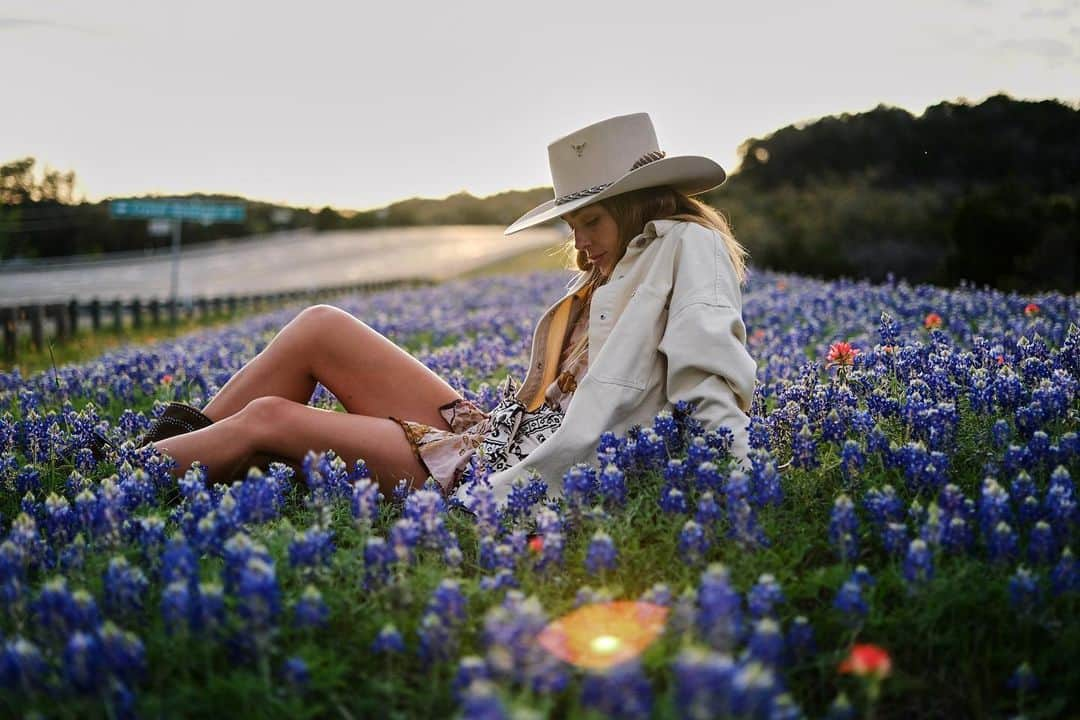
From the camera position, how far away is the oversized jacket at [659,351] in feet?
13.1

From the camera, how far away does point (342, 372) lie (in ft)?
16.9

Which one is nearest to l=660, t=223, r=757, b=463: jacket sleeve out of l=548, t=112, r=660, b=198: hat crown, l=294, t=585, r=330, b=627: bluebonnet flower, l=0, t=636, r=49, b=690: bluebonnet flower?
l=548, t=112, r=660, b=198: hat crown

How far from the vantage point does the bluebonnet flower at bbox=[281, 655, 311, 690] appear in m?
2.44

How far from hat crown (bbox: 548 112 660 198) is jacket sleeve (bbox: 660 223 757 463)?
62cm

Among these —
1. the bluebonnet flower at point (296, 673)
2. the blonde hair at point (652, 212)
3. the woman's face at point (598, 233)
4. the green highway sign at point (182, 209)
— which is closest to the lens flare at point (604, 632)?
the bluebonnet flower at point (296, 673)

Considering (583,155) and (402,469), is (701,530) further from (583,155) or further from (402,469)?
(583,155)

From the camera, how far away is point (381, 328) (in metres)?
11.1

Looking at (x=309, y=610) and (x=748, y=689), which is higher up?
(x=748, y=689)

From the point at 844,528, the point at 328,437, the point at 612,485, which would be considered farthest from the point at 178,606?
the point at 844,528

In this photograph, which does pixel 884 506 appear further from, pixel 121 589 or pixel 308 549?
pixel 121 589

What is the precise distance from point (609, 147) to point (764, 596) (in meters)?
2.64

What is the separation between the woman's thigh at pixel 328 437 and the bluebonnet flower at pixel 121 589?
161 centimetres

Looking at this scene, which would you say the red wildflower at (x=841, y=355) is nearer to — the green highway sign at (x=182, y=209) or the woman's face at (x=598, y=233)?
the woman's face at (x=598, y=233)

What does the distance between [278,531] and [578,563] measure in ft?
3.72
